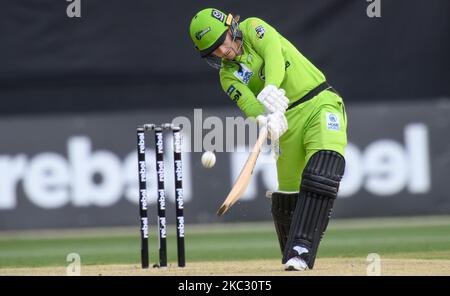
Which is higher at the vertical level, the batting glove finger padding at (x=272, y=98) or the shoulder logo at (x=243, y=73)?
the shoulder logo at (x=243, y=73)

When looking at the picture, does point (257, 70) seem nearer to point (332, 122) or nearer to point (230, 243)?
point (332, 122)

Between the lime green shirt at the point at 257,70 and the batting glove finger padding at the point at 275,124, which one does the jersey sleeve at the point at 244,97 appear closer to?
the lime green shirt at the point at 257,70

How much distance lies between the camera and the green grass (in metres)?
9.70

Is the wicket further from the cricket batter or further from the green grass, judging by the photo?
the green grass

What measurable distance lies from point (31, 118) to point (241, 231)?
2949 mm

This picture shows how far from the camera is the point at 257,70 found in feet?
22.9

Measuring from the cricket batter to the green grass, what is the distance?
7.28 feet

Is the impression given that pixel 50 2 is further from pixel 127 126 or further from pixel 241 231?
pixel 241 231

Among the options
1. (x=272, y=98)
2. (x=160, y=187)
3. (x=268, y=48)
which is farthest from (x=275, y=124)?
(x=160, y=187)

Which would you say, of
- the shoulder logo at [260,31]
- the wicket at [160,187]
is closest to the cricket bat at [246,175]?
the shoulder logo at [260,31]

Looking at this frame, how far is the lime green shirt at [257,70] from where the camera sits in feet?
22.4

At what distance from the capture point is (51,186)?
1238 centimetres

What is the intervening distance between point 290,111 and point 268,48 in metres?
0.45

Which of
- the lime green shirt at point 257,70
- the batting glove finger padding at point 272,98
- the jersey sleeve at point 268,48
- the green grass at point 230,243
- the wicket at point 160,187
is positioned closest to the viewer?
the batting glove finger padding at point 272,98
